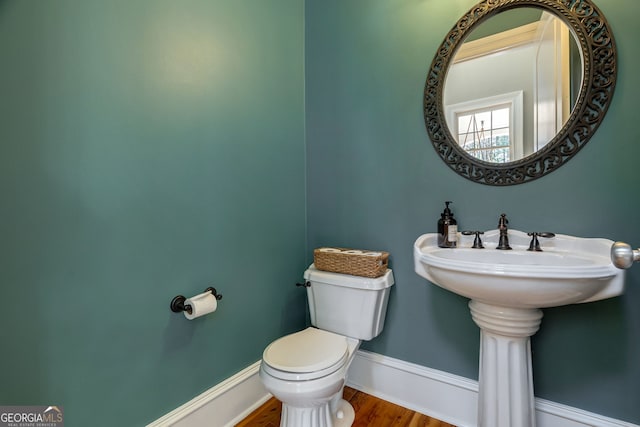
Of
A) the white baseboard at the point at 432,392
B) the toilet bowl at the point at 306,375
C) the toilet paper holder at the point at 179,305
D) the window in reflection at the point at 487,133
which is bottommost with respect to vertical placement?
the white baseboard at the point at 432,392

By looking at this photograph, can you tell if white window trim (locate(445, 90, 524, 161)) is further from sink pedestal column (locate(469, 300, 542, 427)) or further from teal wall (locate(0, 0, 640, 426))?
sink pedestal column (locate(469, 300, 542, 427))

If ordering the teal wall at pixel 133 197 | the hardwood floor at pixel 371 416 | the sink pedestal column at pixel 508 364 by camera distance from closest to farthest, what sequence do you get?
the teal wall at pixel 133 197 < the sink pedestal column at pixel 508 364 < the hardwood floor at pixel 371 416

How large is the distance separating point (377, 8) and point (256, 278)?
1.61m

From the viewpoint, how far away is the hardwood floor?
148 cm

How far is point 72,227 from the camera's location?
3.20 feet

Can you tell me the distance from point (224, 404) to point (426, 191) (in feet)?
4.70

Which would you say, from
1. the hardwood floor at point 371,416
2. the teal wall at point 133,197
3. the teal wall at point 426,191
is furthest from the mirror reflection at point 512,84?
the hardwood floor at point 371,416

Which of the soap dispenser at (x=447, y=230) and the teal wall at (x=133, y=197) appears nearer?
the teal wall at (x=133, y=197)

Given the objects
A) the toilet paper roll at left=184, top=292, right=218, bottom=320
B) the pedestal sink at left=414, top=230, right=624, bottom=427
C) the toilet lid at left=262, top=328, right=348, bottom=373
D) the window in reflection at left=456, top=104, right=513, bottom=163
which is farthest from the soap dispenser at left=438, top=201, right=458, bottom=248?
the toilet paper roll at left=184, top=292, right=218, bottom=320

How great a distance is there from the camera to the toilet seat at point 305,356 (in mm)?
1166

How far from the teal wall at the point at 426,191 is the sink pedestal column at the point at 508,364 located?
233 millimetres

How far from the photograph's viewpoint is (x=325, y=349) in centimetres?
133

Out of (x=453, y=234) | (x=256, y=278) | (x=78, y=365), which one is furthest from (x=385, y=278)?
(x=78, y=365)

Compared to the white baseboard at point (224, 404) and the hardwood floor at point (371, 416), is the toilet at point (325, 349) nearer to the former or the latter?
the hardwood floor at point (371, 416)
